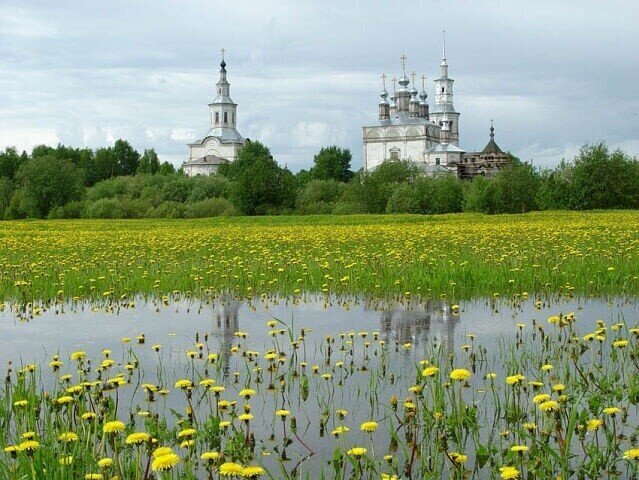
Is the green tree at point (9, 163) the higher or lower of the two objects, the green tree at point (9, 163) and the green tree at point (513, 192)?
the higher

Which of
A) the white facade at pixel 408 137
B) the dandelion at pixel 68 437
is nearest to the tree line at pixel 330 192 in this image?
the white facade at pixel 408 137

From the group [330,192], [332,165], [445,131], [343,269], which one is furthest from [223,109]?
[343,269]

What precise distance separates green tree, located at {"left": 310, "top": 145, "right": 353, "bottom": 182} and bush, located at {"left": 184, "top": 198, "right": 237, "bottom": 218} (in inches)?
2706

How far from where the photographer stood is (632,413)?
5488mm

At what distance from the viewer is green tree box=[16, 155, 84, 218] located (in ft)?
254

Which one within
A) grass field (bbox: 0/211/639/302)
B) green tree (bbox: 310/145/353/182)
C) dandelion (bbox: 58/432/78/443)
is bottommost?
dandelion (bbox: 58/432/78/443)

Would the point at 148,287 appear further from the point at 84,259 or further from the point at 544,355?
the point at 544,355

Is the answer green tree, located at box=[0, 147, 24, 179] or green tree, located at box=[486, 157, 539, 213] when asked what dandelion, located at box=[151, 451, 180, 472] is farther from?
green tree, located at box=[0, 147, 24, 179]

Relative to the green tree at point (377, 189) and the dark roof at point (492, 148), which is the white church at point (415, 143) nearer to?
the dark roof at point (492, 148)

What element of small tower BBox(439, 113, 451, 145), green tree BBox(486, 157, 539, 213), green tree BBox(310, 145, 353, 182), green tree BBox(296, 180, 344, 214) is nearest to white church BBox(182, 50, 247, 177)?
green tree BBox(310, 145, 353, 182)

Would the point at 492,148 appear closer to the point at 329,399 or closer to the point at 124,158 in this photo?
the point at 124,158

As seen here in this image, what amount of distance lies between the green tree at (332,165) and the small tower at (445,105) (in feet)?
53.6

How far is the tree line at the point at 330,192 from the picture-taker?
6531 cm

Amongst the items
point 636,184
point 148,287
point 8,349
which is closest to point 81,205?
point 636,184
